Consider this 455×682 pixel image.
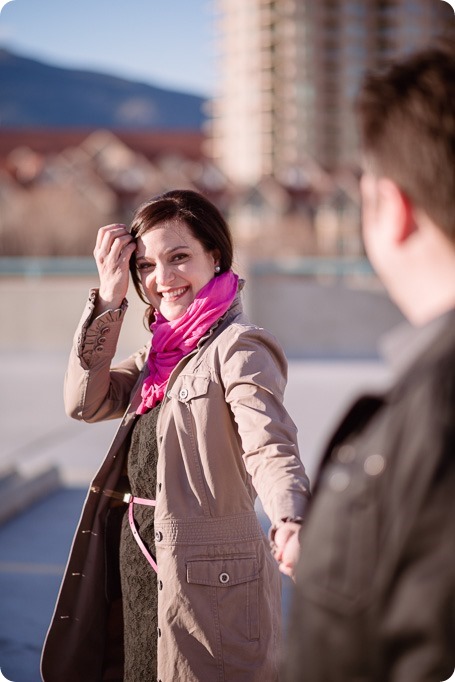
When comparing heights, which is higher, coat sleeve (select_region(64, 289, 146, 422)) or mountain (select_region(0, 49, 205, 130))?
mountain (select_region(0, 49, 205, 130))

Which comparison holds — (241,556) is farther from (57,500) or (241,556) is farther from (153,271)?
(57,500)

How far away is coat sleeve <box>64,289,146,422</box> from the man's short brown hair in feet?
4.44

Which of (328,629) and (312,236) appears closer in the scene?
(328,629)

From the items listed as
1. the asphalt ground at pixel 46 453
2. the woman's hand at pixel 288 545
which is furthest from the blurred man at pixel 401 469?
the woman's hand at pixel 288 545

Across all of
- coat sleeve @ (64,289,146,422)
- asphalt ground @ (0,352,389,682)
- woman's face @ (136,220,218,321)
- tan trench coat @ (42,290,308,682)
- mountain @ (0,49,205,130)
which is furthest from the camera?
mountain @ (0,49,205,130)

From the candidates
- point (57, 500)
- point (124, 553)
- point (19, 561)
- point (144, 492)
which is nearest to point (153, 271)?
point (144, 492)

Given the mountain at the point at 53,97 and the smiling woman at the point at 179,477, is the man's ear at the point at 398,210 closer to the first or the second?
the smiling woman at the point at 179,477

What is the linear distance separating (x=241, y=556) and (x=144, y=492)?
31 centimetres

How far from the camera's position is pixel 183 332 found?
2.39m

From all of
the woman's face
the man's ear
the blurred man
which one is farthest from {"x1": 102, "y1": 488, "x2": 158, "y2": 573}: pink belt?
the man's ear

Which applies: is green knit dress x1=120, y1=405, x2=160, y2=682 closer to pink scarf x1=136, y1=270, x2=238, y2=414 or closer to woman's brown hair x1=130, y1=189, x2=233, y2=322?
pink scarf x1=136, y1=270, x2=238, y2=414

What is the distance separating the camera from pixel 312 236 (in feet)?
217

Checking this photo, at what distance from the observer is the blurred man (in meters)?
1.10

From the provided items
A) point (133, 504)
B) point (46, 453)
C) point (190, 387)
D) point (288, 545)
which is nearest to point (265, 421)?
point (190, 387)
